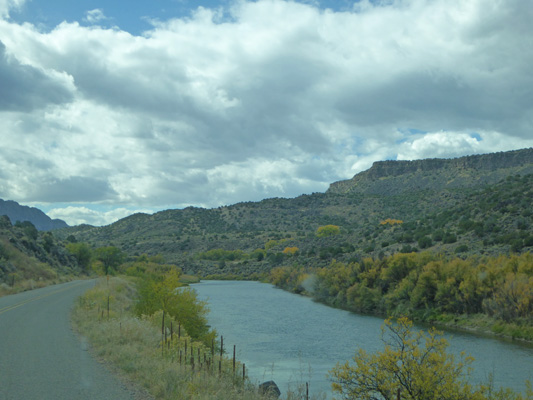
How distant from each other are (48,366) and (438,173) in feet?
458

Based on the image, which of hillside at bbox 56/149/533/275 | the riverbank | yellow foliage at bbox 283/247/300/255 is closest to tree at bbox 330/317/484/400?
the riverbank

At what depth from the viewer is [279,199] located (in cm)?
15438

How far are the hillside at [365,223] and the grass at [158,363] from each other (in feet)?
113

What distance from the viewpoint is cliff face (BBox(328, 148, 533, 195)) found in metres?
123

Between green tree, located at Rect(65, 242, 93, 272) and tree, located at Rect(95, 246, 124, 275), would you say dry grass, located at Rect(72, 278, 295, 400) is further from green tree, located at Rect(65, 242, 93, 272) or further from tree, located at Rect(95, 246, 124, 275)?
tree, located at Rect(95, 246, 124, 275)

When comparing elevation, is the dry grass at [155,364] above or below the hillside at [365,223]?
Answer: below

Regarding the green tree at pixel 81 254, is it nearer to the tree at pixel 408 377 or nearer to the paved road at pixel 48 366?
the paved road at pixel 48 366

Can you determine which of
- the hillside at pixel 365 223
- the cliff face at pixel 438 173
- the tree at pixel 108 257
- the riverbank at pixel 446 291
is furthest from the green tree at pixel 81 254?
the cliff face at pixel 438 173

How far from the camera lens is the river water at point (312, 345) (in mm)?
19578

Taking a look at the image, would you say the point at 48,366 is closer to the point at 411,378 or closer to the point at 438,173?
the point at 411,378

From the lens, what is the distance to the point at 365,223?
364 ft

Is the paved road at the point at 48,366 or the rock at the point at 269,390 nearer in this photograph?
the paved road at the point at 48,366

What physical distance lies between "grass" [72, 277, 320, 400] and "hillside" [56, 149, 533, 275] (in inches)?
1355

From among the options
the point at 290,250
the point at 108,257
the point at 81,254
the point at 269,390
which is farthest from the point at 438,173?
the point at 269,390
